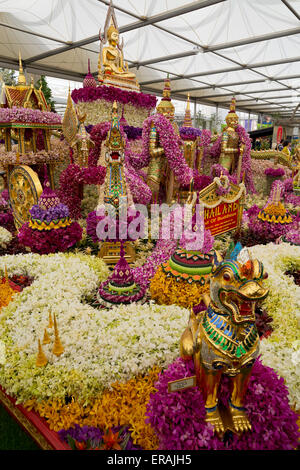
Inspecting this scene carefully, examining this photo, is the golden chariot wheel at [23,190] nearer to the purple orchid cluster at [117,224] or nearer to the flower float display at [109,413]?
the purple orchid cluster at [117,224]

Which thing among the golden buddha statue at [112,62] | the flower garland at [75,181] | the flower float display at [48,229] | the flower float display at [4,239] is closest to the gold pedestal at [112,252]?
the flower float display at [48,229]

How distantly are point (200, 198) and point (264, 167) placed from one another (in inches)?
333

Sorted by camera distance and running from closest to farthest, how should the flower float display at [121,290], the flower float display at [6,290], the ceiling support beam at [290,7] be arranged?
the flower float display at [121,290], the flower float display at [6,290], the ceiling support beam at [290,7]

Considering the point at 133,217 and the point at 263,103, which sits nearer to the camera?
the point at 133,217

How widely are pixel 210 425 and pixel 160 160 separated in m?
5.87

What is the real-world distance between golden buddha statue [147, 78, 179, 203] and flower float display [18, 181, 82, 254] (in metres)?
2.59

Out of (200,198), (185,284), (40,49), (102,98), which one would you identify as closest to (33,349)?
→ (185,284)

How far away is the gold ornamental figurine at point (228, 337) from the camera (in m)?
1.57

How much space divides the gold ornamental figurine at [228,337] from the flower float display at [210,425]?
0.06 metres

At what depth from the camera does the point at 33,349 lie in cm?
264

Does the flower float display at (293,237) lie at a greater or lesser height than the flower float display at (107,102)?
lesser

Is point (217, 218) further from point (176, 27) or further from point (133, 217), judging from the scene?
point (176, 27)

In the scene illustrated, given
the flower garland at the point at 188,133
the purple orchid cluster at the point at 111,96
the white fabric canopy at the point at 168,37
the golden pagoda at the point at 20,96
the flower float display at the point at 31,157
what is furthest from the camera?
the flower garland at the point at 188,133

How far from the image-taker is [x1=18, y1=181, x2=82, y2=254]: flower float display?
192 inches
